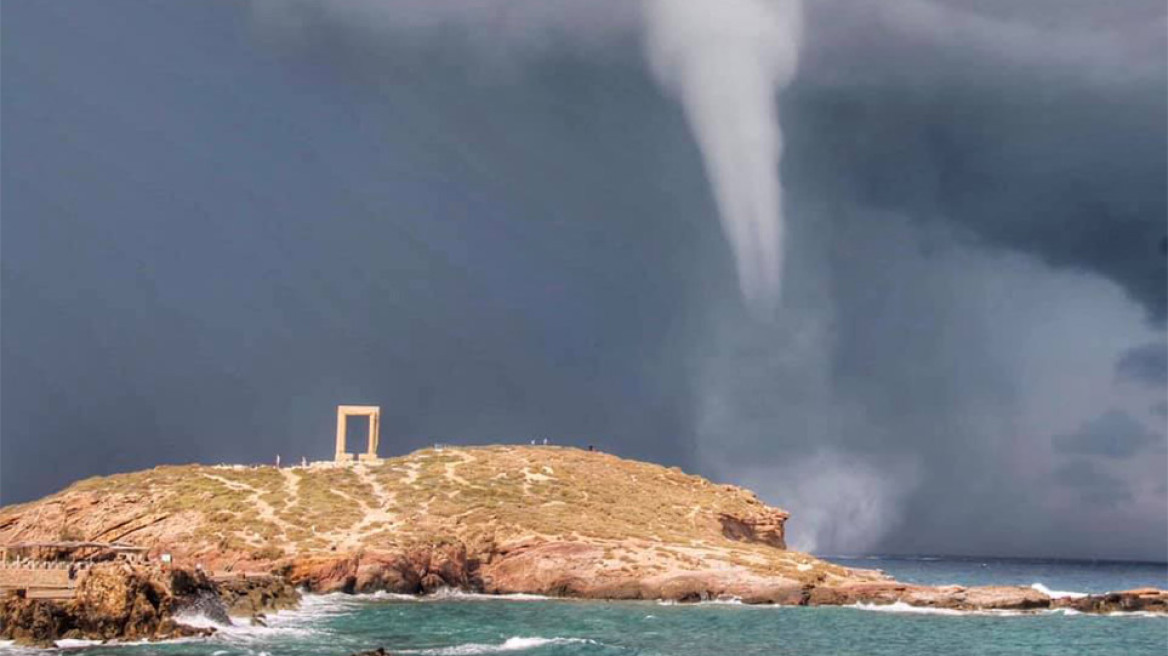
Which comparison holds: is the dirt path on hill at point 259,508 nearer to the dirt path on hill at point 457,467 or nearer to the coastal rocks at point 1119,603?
the dirt path on hill at point 457,467

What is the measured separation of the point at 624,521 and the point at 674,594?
24.4 metres

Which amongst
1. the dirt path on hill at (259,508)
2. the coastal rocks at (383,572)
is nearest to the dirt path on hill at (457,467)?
the dirt path on hill at (259,508)

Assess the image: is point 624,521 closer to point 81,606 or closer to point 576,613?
point 576,613

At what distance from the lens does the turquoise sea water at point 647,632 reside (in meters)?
56.8

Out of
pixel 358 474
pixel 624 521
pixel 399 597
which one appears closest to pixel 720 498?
pixel 624 521

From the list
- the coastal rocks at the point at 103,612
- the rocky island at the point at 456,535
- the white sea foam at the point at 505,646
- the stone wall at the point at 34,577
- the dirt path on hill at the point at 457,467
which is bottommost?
the white sea foam at the point at 505,646

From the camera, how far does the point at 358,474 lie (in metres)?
126

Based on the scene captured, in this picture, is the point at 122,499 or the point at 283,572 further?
the point at 122,499

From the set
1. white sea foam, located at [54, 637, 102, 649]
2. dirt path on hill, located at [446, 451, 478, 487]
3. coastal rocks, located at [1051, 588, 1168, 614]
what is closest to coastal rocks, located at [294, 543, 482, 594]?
dirt path on hill, located at [446, 451, 478, 487]

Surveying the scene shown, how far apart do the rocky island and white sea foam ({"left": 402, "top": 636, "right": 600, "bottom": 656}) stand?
17360mm

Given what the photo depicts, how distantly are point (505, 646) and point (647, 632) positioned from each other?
37.7 feet

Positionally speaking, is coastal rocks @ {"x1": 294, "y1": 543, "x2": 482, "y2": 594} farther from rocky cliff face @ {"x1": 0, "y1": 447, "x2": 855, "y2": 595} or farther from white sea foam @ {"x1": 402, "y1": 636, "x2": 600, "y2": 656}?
white sea foam @ {"x1": 402, "y1": 636, "x2": 600, "y2": 656}

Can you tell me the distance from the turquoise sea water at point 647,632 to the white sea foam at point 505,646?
0.18 ft

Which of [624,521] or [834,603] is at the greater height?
[624,521]
